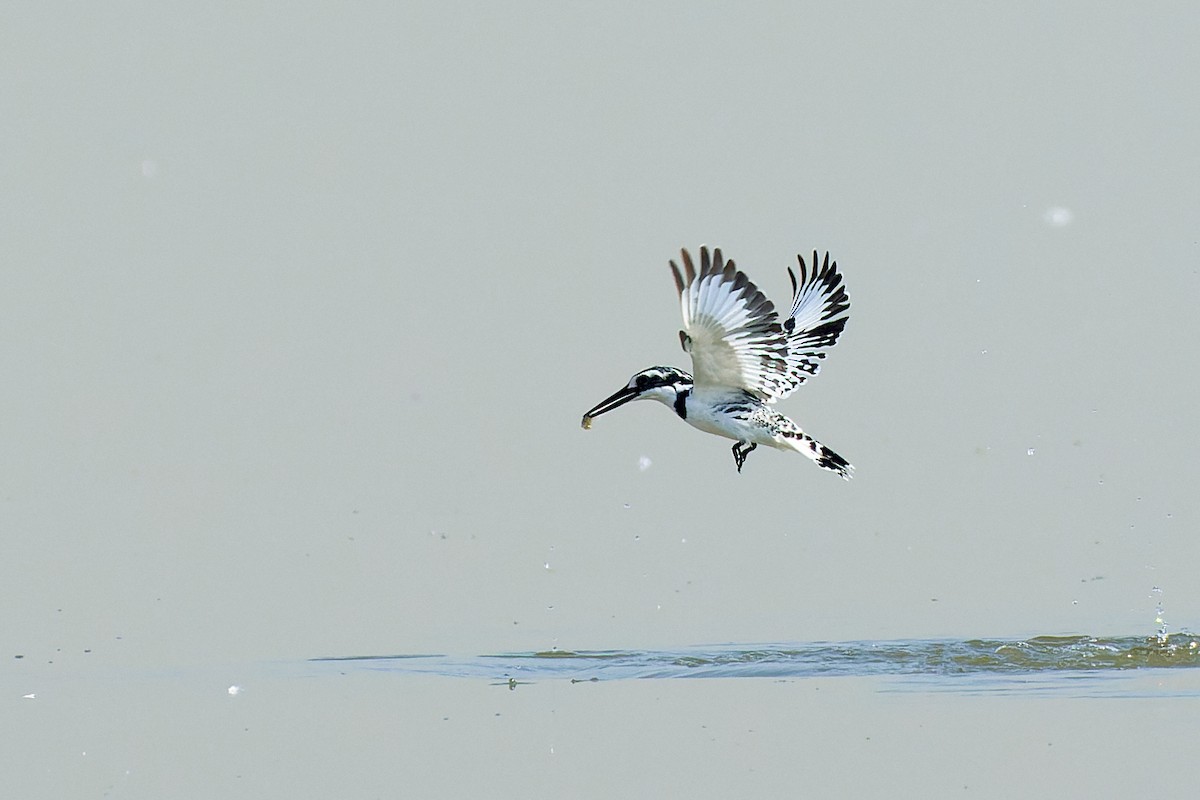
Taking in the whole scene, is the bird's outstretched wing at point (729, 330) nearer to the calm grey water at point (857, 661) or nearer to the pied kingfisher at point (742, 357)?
the pied kingfisher at point (742, 357)

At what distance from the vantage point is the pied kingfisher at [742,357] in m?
9.34

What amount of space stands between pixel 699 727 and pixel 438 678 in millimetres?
1574

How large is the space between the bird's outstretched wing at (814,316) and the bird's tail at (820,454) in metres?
0.56

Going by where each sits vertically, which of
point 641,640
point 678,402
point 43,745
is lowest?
point 43,745

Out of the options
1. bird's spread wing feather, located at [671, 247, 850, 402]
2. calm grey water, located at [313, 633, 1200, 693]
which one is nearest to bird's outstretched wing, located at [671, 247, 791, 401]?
bird's spread wing feather, located at [671, 247, 850, 402]

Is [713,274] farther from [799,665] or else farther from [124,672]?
[124,672]

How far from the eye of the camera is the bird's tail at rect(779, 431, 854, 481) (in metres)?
10.3

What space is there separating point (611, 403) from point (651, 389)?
24 cm

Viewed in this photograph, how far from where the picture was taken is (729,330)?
9.61 m

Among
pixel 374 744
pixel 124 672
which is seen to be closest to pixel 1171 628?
pixel 374 744

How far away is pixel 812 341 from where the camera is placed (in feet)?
36.3

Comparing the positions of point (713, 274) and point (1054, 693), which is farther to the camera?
point (713, 274)

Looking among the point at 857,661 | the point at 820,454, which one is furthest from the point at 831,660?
the point at 820,454

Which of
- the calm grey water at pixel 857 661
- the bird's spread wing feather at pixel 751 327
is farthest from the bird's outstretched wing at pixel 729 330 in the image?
the calm grey water at pixel 857 661
